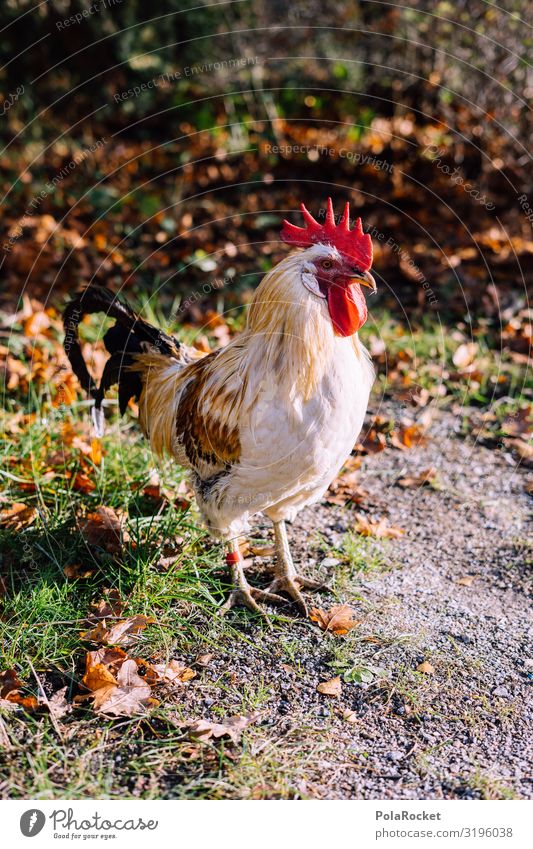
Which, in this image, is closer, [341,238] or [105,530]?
[341,238]

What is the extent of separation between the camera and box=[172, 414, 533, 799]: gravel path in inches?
118

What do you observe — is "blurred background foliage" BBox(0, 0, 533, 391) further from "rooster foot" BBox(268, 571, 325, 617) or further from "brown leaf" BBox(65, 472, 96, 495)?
"rooster foot" BBox(268, 571, 325, 617)

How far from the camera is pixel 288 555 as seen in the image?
13.4ft

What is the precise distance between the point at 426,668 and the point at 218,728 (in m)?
1.03

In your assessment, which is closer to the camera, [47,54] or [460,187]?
[460,187]

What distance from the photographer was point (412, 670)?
3.52 meters

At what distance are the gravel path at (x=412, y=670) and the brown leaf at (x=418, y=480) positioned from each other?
12 centimetres

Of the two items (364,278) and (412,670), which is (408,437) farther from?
(364,278)

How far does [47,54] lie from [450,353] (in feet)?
19.9

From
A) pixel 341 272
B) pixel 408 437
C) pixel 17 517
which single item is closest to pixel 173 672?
pixel 17 517

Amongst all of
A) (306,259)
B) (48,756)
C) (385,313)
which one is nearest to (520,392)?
(385,313)

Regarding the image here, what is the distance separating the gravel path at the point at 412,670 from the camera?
9.87 feet
